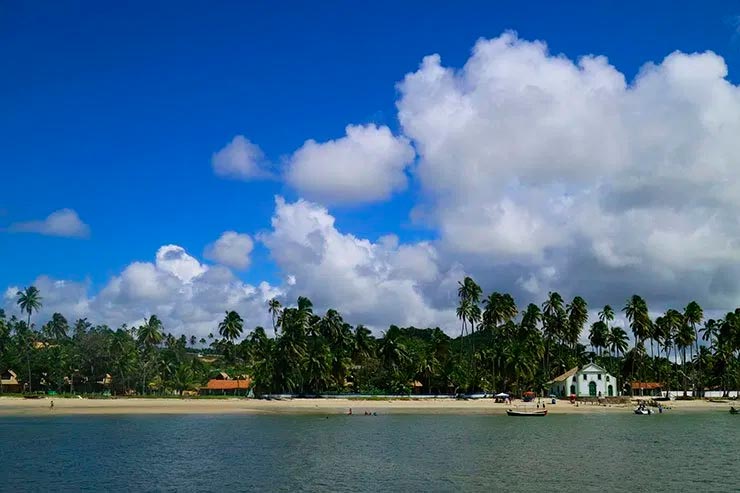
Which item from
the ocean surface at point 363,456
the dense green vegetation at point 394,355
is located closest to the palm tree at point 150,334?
the dense green vegetation at point 394,355

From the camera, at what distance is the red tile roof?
139500 mm

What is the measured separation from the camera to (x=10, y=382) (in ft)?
443

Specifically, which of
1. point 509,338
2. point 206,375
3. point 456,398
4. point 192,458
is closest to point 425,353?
point 456,398

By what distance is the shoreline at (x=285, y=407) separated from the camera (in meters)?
93.5

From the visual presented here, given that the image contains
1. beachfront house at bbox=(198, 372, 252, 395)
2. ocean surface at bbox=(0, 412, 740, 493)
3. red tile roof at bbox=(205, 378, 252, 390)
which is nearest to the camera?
ocean surface at bbox=(0, 412, 740, 493)

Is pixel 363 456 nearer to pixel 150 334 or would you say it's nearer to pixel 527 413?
pixel 527 413

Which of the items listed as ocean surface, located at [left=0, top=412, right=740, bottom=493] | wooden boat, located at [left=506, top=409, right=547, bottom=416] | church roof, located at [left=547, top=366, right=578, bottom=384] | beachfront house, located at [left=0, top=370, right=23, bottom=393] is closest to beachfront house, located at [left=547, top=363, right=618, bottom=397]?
church roof, located at [left=547, top=366, right=578, bottom=384]

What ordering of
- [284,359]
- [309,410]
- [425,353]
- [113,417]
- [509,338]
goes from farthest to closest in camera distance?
A: [509,338], [425,353], [284,359], [309,410], [113,417]

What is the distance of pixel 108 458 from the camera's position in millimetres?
47031

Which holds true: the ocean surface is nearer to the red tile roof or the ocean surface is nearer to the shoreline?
the shoreline

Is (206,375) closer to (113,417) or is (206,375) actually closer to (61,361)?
(61,361)

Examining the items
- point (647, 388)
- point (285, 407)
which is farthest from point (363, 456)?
point (647, 388)

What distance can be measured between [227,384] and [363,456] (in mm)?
99887

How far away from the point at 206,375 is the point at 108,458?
10650 cm
